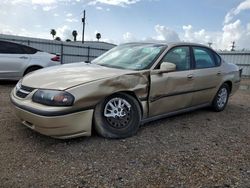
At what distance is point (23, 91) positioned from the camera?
3.69m

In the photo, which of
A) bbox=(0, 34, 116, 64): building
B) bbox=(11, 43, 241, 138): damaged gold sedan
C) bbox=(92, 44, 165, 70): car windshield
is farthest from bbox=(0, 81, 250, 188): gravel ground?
bbox=(0, 34, 116, 64): building

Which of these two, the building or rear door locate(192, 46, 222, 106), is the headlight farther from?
the building

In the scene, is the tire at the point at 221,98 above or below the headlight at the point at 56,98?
below

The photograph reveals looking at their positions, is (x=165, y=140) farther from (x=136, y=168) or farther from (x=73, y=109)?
(x=73, y=109)

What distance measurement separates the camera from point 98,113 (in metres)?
3.60

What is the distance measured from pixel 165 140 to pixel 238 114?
2810 mm

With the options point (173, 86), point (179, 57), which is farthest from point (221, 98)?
point (173, 86)

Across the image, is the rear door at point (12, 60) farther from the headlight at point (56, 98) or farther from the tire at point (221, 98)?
the tire at point (221, 98)

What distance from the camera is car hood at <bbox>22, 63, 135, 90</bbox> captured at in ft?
11.3

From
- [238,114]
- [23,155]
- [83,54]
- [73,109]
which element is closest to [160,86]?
[73,109]

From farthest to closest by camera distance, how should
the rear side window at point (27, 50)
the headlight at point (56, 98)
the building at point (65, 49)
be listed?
the building at point (65, 49) < the rear side window at point (27, 50) < the headlight at point (56, 98)

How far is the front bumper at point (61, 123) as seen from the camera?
3.25 metres

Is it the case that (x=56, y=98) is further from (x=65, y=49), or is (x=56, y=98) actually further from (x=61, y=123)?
(x=65, y=49)

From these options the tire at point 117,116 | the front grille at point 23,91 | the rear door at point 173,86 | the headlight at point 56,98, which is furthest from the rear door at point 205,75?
the front grille at point 23,91
